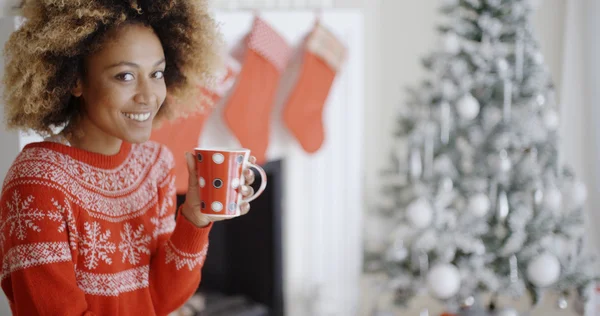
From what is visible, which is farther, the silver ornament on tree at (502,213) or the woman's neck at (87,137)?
the silver ornament on tree at (502,213)

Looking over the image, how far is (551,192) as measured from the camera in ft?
7.15

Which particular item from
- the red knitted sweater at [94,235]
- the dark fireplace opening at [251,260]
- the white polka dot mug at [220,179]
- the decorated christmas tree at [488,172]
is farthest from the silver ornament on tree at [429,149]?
the white polka dot mug at [220,179]

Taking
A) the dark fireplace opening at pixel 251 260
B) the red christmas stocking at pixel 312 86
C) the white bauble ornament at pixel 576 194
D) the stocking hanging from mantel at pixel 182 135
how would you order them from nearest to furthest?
the stocking hanging from mantel at pixel 182 135
the white bauble ornament at pixel 576 194
the red christmas stocking at pixel 312 86
the dark fireplace opening at pixel 251 260

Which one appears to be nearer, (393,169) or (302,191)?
(393,169)

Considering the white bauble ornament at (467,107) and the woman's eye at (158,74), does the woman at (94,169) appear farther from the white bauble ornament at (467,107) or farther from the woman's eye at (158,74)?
the white bauble ornament at (467,107)

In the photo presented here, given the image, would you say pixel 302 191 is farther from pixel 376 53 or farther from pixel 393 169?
pixel 376 53

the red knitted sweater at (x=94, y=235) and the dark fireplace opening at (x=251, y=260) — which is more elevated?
the red knitted sweater at (x=94, y=235)

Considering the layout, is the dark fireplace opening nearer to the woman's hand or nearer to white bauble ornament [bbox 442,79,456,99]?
white bauble ornament [bbox 442,79,456,99]

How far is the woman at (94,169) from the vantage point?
2.78 feet

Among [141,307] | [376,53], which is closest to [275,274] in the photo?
[376,53]

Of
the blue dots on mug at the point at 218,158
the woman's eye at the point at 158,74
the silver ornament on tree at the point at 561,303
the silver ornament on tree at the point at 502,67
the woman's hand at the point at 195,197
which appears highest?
the silver ornament on tree at the point at 502,67

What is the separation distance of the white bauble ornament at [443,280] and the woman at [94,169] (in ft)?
4.23

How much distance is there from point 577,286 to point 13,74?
2090 mm

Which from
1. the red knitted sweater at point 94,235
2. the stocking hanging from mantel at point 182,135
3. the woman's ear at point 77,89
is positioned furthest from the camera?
the stocking hanging from mantel at point 182,135
